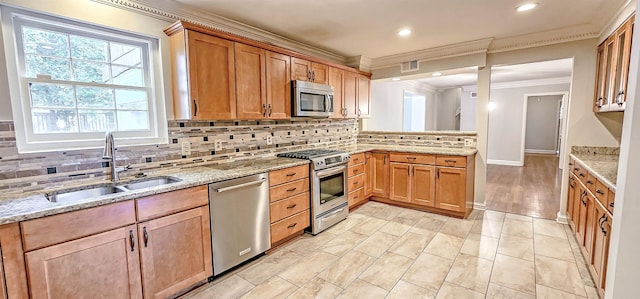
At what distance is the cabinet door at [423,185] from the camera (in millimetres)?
3709

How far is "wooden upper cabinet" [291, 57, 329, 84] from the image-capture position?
327cm

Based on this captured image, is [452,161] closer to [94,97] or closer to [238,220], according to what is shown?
[238,220]

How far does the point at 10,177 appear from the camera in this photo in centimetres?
178

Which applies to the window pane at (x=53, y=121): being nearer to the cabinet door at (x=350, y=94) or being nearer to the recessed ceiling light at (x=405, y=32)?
the cabinet door at (x=350, y=94)

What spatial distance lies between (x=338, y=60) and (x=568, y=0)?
9.06 ft

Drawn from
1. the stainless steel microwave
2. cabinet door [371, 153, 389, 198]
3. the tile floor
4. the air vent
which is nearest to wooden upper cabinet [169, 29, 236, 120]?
the stainless steel microwave

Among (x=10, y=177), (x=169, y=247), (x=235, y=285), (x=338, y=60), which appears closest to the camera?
(x=10, y=177)

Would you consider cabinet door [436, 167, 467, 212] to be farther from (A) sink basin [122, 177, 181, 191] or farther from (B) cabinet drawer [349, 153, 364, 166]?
(A) sink basin [122, 177, 181, 191]

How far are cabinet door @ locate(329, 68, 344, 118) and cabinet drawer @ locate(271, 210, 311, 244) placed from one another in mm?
1503

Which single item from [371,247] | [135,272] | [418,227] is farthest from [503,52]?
[135,272]

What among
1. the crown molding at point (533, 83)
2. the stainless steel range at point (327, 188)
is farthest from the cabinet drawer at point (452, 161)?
the crown molding at point (533, 83)

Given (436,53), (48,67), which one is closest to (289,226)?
(48,67)

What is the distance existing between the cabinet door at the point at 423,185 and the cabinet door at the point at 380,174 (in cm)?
39

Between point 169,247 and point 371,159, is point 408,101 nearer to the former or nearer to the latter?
point 371,159
